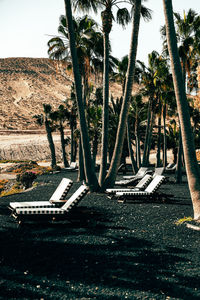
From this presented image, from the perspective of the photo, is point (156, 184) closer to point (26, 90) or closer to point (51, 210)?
point (51, 210)

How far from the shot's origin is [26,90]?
411ft

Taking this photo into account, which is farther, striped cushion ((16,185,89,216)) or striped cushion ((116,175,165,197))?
striped cushion ((116,175,165,197))

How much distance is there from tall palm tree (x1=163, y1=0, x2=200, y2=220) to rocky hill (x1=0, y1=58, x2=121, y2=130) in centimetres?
7690

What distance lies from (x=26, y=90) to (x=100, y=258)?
124 meters

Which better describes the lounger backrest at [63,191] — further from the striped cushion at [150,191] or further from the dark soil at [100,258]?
the striped cushion at [150,191]

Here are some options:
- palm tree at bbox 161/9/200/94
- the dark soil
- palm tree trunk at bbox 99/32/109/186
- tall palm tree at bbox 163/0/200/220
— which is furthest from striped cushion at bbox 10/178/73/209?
palm tree at bbox 161/9/200/94

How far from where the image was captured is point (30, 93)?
402 ft

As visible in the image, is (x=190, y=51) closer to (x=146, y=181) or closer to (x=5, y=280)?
(x=146, y=181)

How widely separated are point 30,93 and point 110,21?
367 feet

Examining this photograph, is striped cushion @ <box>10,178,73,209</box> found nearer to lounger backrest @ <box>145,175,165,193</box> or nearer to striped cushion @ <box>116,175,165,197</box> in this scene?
striped cushion @ <box>116,175,165,197</box>

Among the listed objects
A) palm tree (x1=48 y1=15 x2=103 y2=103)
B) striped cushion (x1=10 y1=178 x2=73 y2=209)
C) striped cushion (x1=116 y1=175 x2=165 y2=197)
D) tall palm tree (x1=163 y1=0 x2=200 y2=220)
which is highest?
palm tree (x1=48 y1=15 x2=103 y2=103)

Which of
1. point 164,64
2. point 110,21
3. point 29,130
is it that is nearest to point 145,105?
point 164,64

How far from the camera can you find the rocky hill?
93.7 meters

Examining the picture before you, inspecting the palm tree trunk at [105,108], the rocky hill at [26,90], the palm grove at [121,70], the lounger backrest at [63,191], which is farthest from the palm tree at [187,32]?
the rocky hill at [26,90]
